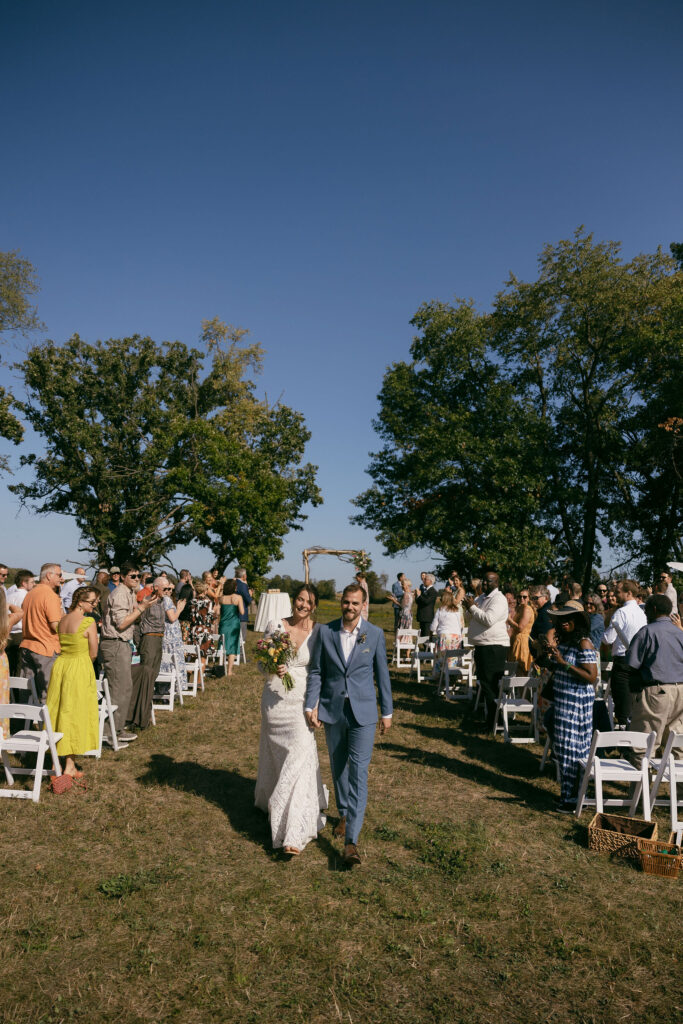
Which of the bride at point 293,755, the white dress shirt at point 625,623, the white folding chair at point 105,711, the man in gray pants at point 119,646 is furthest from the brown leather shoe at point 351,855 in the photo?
the white dress shirt at point 625,623

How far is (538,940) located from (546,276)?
26.6 metres

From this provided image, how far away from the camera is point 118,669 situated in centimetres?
831

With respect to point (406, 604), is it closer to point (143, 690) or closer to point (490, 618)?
point (490, 618)

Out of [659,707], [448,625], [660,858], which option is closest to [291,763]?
[660,858]

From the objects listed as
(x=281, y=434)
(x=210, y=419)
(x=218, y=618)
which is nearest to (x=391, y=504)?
(x=281, y=434)

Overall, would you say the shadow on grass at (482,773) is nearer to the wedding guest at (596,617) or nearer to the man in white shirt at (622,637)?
the man in white shirt at (622,637)

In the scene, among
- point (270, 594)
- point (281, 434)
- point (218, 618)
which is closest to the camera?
point (270, 594)

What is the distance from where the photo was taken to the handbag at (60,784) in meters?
6.47

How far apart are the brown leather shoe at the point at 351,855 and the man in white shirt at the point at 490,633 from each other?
4.55 meters

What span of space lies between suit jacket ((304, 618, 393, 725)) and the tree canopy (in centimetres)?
1962

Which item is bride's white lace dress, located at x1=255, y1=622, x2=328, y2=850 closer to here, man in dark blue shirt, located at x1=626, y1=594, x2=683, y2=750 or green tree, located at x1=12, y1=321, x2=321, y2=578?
man in dark blue shirt, located at x1=626, y1=594, x2=683, y2=750

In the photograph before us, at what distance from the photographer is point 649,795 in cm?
600

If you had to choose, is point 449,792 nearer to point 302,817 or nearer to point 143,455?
point 302,817

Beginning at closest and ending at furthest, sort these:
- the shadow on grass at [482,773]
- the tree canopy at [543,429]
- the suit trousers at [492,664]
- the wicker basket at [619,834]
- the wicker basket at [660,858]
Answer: the wicker basket at [660,858] → the wicker basket at [619,834] → the shadow on grass at [482,773] → the suit trousers at [492,664] → the tree canopy at [543,429]
